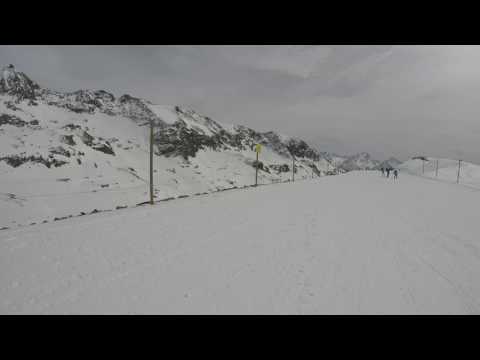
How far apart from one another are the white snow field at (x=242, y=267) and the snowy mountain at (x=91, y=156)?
1449 centimetres

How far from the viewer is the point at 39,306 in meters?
2.86

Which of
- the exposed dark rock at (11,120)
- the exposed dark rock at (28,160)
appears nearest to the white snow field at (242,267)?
the exposed dark rock at (28,160)

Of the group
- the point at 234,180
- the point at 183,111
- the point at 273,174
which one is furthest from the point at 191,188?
the point at 183,111

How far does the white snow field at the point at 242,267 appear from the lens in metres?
2.89

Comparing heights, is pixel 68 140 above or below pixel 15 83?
below

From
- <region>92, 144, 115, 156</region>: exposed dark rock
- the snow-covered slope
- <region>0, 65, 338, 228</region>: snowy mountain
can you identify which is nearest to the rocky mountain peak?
<region>0, 65, 338, 228</region>: snowy mountain

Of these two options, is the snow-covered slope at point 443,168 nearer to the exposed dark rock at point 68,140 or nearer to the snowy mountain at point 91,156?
the snowy mountain at point 91,156

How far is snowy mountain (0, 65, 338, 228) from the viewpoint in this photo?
4175cm

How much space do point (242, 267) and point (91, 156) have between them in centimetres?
7816

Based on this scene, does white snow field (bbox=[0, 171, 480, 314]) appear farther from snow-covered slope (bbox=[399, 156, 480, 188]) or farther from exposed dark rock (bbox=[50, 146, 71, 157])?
snow-covered slope (bbox=[399, 156, 480, 188])

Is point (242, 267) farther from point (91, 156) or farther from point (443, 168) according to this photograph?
point (443, 168)

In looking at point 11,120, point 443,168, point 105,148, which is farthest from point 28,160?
point 443,168

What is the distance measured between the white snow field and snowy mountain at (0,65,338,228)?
47.5ft

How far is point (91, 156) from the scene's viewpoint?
65188mm
